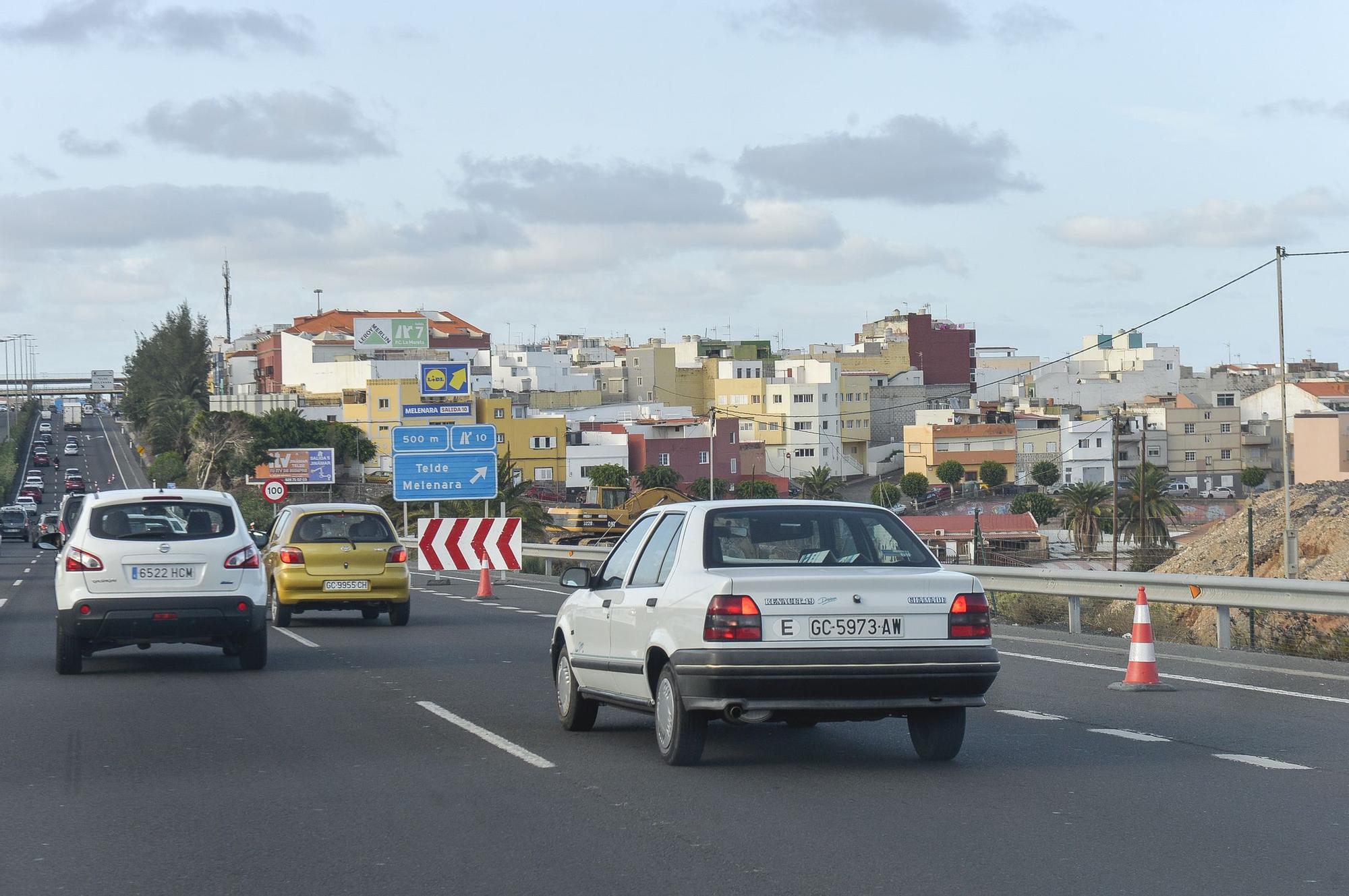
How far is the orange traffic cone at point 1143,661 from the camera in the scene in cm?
1294

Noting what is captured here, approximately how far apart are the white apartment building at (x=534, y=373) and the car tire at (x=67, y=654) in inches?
4989

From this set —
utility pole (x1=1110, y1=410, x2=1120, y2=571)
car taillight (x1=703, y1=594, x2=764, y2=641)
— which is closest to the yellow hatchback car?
utility pole (x1=1110, y1=410, x2=1120, y2=571)

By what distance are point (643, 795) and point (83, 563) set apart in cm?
817

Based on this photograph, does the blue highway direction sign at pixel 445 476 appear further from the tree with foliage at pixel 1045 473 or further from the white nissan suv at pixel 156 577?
the tree with foliage at pixel 1045 473

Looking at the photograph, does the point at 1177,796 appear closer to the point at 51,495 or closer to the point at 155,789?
the point at 155,789

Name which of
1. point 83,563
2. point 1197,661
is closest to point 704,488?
point 1197,661

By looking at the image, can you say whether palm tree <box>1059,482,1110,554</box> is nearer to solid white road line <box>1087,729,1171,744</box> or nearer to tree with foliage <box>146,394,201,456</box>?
tree with foliage <box>146,394,201,456</box>

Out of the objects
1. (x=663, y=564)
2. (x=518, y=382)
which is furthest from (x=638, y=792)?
(x=518, y=382)

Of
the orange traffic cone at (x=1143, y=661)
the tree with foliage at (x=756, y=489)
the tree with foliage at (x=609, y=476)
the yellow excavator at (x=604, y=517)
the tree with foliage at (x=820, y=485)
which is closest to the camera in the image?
the orange traffic cone at (x=1143, y=661)

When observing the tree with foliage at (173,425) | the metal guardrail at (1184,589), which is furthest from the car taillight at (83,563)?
the tree with foliage at (173,425)

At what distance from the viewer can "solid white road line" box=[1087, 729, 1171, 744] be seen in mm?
10352

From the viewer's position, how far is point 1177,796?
836cm

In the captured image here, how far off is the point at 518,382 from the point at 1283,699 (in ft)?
452

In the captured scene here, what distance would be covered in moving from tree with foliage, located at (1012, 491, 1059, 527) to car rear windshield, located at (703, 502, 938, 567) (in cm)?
9030
